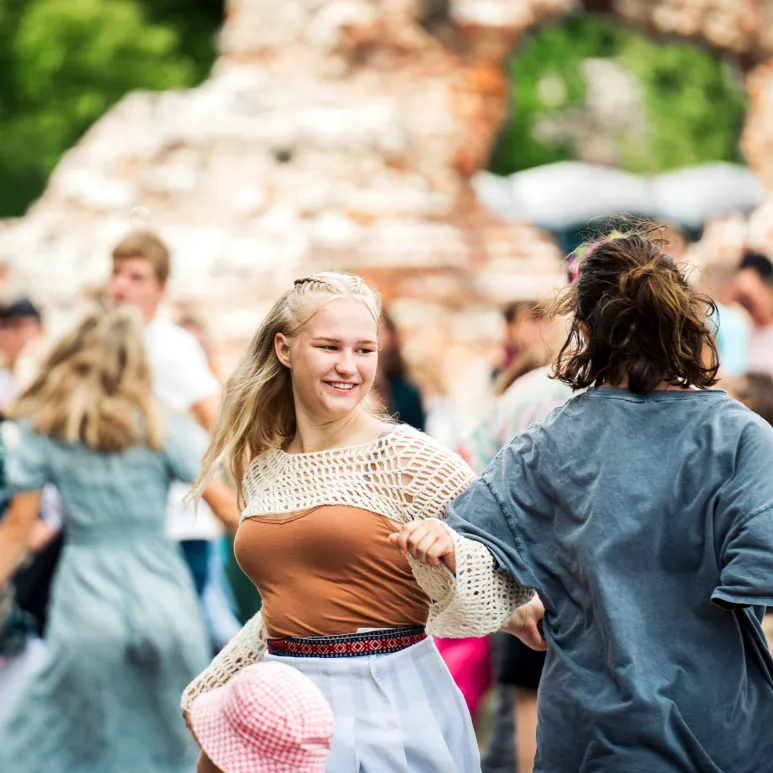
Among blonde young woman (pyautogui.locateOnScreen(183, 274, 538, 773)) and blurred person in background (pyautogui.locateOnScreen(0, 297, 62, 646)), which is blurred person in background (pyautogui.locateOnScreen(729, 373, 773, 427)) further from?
blurred person in background (pyautogui.locateOnScreen(0, 297, 62, 646))

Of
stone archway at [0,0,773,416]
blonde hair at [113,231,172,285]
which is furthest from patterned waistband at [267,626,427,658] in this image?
stone archway at [0,0,773,416]

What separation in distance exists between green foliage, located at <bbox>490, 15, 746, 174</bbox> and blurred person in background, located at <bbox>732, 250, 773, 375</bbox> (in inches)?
1108

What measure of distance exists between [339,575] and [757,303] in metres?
4.73

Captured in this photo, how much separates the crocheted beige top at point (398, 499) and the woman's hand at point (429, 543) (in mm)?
19

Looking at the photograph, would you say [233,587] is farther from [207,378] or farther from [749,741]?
[749,741]

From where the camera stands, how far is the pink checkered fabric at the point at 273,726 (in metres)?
2.64

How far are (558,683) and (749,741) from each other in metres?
0.35

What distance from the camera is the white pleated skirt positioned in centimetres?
285

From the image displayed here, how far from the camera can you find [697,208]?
25.4 meters

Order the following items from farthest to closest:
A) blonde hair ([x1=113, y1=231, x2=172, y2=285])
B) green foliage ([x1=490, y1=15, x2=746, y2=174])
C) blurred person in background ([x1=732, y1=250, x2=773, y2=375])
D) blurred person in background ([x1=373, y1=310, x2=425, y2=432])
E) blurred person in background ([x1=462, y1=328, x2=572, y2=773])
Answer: green foliage ([x1=490, y1=15, x2=746, y2=174])
blurred person in background ([x1=373, y1=310, x2=425, y2=432])
blurred person in background ([x1=732, y1=250, x2=773, y2=375])
blonde hair ([x1=113, y1=231, x2=172, y2=285])
blurred person in background ([x1=462, y1=328, x2=572, y2=773])

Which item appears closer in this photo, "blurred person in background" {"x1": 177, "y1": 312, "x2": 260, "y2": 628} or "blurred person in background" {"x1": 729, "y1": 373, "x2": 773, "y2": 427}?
"blurred person in background" {"x1": 729, "y1": 373, "x2": 773, "y2": 427}

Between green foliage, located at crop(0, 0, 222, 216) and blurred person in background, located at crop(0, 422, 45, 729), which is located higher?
blurred person in background, located at crop(0, 422, 45, 729)

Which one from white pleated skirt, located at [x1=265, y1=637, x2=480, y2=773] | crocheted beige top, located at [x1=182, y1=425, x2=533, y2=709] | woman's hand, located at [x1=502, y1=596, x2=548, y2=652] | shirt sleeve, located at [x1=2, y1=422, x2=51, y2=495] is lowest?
shirt sleeve, located at [x1=2, y1=422, x2=51, y2=495]

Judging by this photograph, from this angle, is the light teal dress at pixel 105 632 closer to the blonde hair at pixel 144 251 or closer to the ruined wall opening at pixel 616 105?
the blonde hair at pixel 144 251
